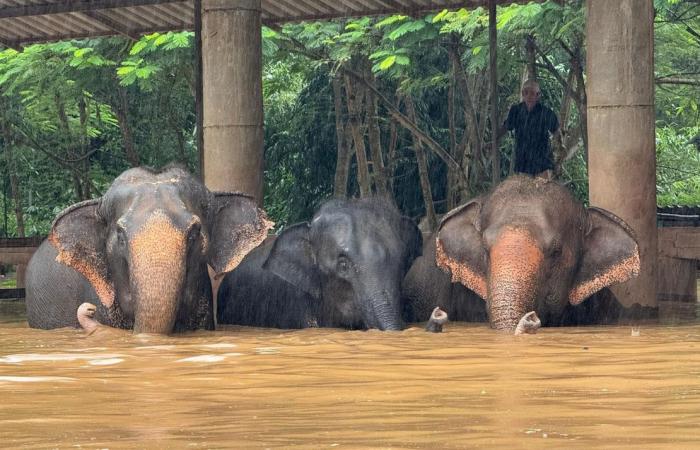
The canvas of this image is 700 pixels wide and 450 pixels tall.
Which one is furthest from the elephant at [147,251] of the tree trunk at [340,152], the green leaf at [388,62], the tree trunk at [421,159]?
the tree trunk at [340,152]

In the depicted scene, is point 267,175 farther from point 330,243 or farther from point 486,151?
point 330,243

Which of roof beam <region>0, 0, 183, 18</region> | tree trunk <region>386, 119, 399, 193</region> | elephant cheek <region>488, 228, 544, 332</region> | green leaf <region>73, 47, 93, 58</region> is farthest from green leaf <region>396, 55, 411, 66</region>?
elephant cheek <region>488, 228, 544, 332</region>

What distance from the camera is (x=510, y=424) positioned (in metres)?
4.10

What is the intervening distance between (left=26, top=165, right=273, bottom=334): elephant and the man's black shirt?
4005mm

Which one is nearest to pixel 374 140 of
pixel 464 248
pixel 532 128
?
pixel 532 128

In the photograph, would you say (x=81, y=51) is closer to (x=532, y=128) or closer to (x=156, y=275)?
(x=532, y=128)

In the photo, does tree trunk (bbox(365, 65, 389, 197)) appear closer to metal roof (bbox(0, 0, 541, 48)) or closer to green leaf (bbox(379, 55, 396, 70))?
green leaf (bbox(379, 55, 396, 70))

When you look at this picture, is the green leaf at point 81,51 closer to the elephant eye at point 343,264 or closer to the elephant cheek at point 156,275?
the elephant eye at point 343,264

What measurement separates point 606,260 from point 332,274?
188cm

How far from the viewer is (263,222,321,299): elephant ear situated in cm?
991

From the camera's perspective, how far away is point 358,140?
20531 millimetres

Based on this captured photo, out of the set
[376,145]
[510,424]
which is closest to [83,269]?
[510,424]

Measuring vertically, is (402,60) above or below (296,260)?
above

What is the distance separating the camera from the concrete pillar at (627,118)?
10.1m
